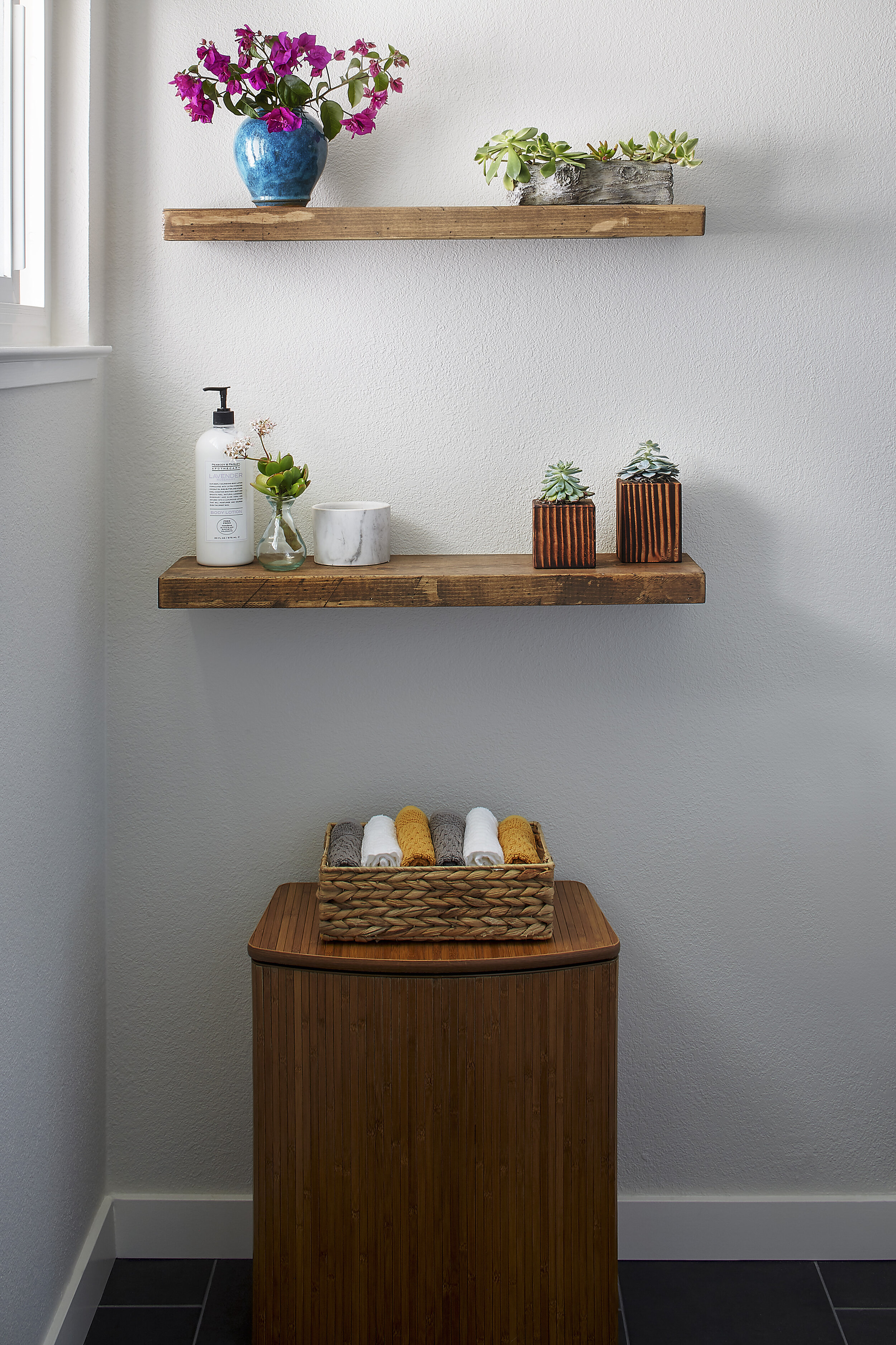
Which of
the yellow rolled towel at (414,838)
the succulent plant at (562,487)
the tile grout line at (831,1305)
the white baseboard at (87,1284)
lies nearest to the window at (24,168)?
the succulent plant at (562,487)

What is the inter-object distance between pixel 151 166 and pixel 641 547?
88 centimetres

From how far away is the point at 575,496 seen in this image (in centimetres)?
155

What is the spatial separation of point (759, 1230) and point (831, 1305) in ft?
0.47

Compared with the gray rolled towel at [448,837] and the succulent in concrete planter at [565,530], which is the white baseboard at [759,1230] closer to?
the gray rolled towel at [448,837]

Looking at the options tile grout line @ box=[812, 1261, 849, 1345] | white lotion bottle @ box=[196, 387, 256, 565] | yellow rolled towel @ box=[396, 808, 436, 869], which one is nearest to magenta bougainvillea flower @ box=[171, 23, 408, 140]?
white lotion bottle @ box=[196, 387, 256, 565]

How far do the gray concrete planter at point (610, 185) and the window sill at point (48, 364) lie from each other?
0.61 m

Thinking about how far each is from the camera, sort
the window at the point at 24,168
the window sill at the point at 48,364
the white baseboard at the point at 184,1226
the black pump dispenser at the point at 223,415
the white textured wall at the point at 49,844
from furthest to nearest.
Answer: the white baseboard at the point at 184,1226 < the black pump dispenser at the point at 223,415 < the window at the point at 24,168 < the white textured wall at the point at 49,844 < the window sill at the point at 48,364

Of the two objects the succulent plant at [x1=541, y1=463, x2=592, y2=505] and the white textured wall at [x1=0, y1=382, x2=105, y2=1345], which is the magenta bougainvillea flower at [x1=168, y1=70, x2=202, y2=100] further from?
the succulent plant at [x1=541, y1=463, x2=592, y2=505]

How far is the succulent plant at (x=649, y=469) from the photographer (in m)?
1.58

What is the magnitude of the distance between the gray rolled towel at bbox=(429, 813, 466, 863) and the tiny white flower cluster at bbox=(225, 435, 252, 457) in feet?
1.93

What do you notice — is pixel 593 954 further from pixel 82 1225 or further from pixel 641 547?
pixel 82 1225

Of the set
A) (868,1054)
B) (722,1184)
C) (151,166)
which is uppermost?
(151,166)

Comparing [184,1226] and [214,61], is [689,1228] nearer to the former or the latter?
[184,1226]

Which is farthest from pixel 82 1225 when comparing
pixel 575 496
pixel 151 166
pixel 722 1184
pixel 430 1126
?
pixel 151 166
